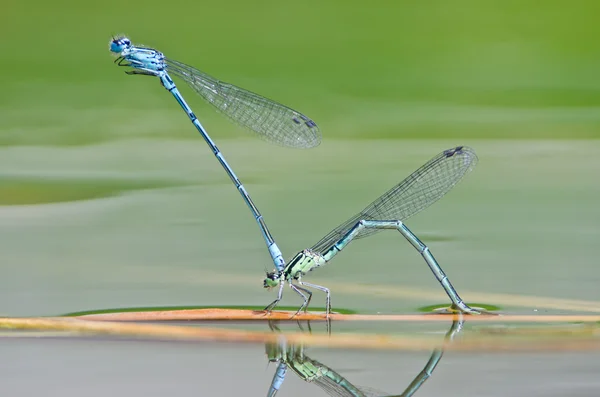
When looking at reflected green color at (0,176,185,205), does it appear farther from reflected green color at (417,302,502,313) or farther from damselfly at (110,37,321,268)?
reflected green color at (417,302,502,313)

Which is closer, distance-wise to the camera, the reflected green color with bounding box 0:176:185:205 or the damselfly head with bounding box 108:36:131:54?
the damselfly head with bounding box 108:36:131:54

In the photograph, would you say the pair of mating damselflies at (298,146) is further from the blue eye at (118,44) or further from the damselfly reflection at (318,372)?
the damselfly reflection at (318,372)

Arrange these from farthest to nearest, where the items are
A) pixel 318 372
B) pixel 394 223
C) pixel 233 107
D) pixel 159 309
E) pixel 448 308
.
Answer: pixel 233 107 → pixel 394 223 → pixel 448 308 → pixel 159 309 → pixel 318 372

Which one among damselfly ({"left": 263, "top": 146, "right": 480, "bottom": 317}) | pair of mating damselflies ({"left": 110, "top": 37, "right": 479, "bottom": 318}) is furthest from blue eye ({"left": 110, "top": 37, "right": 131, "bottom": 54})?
damselfly ({"left": 263, "top": 146, "right": 480, "bottom": 317})

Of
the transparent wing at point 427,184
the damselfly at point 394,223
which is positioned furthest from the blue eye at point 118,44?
the transparent wing at point 427,184

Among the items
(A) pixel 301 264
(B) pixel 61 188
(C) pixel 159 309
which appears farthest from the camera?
(B) pixel 61 188

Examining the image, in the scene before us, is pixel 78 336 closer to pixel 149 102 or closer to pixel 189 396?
pixel 189 396

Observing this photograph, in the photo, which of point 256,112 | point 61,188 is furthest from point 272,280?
point 61,188

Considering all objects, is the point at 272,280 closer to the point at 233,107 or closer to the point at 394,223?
the point at 394,223
